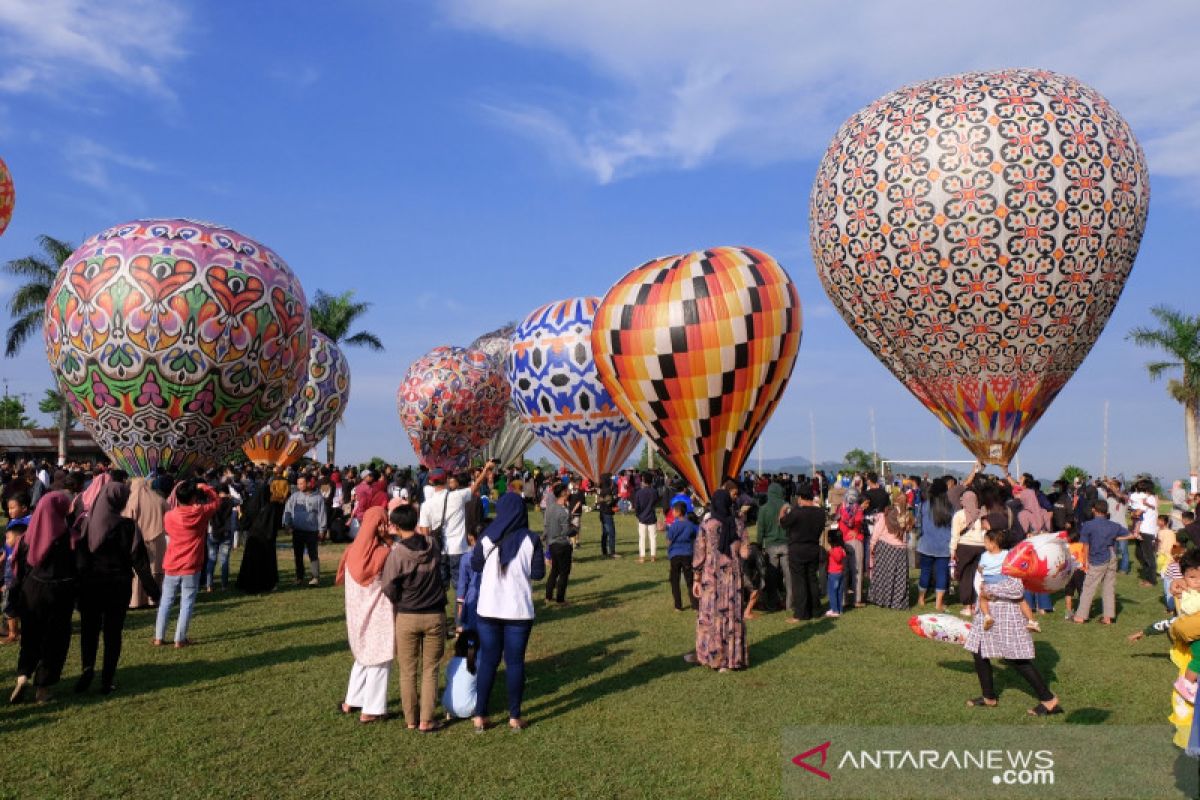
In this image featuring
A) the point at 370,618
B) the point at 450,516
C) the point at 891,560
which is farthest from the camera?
the point at 891,560

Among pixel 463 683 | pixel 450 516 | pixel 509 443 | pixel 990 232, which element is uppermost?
pixel 990 232

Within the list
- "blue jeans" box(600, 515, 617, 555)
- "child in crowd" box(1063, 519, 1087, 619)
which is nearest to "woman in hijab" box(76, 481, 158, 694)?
"child in crowd" box(1063, 519, 1087, 619)

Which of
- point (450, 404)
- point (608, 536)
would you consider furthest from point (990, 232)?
point (450, 404)

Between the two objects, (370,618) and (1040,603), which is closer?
(370,618)

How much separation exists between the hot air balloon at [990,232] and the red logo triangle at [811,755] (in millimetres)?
17233

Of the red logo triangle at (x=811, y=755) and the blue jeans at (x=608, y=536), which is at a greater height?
the blue jeans at (x=608, y=536)

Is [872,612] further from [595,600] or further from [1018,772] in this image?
[1018,772]

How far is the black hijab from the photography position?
28.2 feet

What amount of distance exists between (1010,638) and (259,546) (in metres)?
10.8

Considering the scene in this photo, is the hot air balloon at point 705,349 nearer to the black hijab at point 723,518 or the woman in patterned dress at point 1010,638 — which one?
the black hijab at point 723,518

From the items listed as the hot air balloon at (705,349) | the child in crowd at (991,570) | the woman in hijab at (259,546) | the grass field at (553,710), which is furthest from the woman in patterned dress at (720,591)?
the hot air balloon at (705,349)

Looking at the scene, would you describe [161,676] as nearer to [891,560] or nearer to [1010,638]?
[1010,638]

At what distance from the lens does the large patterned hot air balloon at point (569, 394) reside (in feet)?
97.5

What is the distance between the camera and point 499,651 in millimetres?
6609
